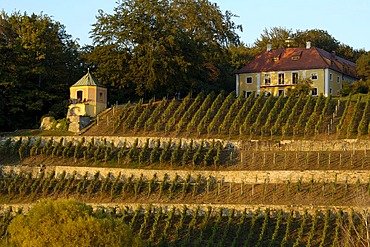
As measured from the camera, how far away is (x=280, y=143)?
4094 centimetres

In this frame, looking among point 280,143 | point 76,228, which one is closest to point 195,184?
point 280,143

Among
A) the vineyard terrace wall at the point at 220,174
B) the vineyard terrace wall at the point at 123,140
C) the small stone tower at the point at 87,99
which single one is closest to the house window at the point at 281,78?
the small stone tower at the point at 87,99

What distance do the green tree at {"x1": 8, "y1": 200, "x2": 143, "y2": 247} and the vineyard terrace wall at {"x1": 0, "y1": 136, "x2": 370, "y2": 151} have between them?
1481 cm

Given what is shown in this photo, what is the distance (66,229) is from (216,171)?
43.6ft

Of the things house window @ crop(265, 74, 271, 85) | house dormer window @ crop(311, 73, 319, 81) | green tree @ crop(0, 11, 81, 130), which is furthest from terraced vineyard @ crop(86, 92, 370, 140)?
house window @ crop(265, 74, 271, 85)

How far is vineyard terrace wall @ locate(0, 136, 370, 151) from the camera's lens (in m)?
39.6

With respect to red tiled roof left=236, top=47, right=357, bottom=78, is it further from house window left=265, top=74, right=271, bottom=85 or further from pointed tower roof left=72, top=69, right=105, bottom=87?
pointed tower roof left=72, top=69, right=105, bottom=87

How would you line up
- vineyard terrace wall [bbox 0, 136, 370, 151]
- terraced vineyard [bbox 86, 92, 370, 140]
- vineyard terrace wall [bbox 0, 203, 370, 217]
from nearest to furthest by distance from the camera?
vineyard terrace wall [bbox 0, 203, 370, 217]
vineyard terrace wall [bbox 0, 136, 370, 151]
terraced vineyard [bbox 86, 92, 370, 140]

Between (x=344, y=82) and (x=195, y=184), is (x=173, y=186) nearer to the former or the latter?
(x=195, y=184)

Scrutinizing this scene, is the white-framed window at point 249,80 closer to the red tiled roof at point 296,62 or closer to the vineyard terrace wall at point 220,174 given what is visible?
the red tiled roof at point 296,62

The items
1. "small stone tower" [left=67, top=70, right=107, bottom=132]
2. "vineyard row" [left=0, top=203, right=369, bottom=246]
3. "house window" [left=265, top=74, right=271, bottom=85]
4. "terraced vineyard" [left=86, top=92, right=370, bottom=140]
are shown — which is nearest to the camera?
"vineyard row" [left=0, top=203, right=369, bottom=246]

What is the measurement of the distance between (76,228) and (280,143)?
696 inches

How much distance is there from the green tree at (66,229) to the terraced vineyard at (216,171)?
17.6 ft

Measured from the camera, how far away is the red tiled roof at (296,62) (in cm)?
6088
